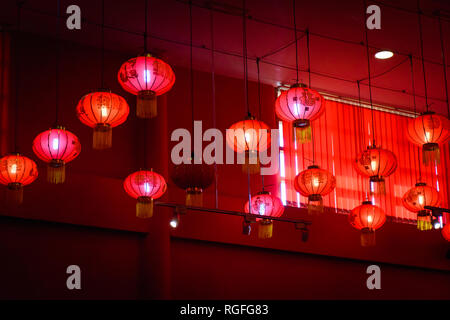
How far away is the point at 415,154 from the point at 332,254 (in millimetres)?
2017

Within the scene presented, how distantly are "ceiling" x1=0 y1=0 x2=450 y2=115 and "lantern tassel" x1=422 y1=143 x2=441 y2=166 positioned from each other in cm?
143

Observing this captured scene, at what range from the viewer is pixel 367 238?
7867 millimetres

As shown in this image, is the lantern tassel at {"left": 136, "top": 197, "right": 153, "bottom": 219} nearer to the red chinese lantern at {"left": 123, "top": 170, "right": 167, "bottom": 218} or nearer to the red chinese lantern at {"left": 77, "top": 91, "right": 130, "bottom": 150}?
the red chinese lantern at {"left": 123, "top": 170, "right": 167, "bottom": 218}

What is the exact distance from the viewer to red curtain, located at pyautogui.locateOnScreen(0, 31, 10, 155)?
738 cm

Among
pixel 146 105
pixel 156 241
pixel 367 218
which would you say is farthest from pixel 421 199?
pixel 146 105

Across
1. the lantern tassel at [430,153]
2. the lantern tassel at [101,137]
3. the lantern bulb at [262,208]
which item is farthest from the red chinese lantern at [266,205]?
the lantern tassel at [101,137]

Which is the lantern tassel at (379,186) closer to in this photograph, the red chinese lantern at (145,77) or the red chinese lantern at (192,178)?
the red chinese lantern at (192,178)

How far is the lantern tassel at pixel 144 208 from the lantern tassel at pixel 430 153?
2400mm

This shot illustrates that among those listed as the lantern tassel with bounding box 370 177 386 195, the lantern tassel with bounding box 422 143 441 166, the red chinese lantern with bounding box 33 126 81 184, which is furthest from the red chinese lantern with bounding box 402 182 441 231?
the red chinese lantern with bounding box 33 126 81 184

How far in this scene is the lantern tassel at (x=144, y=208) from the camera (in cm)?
675

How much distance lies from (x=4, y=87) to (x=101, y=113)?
1757 millimetres

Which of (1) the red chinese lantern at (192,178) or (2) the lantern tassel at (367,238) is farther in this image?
(2) the lantern tassel at (367,238)

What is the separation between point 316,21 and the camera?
7.93m

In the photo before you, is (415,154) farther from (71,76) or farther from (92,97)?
(92,97)
